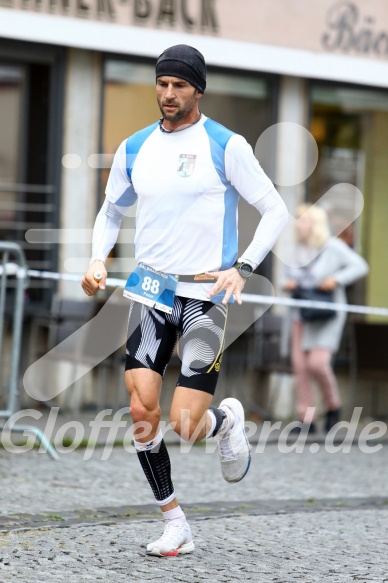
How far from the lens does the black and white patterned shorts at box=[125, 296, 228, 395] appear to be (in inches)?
222

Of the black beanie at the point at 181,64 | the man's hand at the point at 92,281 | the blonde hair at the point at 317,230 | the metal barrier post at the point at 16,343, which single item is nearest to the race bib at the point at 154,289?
the man's hand at the point at 92,281

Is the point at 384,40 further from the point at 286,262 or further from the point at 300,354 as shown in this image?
the point at 300,354

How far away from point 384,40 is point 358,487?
6160 mm

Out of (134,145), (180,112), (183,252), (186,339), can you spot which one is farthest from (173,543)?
(180,112)

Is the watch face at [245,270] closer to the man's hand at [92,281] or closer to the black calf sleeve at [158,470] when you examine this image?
the man's hand at [92,281]

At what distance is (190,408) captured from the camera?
220 inches

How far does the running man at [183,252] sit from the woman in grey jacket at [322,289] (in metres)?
5.51

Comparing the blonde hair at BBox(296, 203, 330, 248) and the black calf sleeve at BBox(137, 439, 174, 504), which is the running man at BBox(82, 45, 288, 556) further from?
the blonde hair at BBox(296, 203, 330, 248)

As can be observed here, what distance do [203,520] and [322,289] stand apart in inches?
192

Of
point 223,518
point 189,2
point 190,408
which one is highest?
point 189,2

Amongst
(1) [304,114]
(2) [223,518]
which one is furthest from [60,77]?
(2) [223,518]

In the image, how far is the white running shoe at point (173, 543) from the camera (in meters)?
5.59

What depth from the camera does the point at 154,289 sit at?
5625 mm

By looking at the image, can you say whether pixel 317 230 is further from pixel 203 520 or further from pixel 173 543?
pixel 173 543
